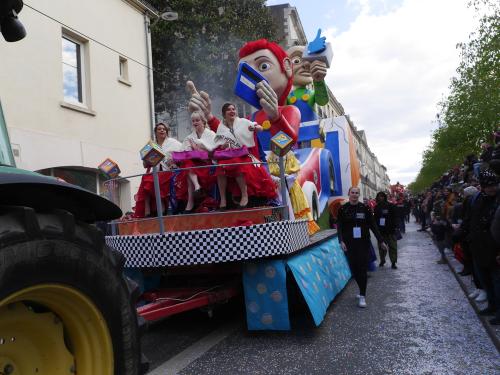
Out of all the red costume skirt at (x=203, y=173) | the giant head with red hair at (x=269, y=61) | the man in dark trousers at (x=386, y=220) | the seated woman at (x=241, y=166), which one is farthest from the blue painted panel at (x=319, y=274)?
the man in dark trousers at (x=386, y=220)

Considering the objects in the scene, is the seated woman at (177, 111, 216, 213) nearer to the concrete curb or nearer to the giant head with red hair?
the giant head with red hair

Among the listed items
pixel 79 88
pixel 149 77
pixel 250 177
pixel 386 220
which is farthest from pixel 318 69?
pixel 149 77

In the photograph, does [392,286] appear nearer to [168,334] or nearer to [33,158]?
[168,334]

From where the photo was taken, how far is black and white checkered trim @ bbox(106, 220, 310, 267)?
4.13 m

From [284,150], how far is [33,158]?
5951 millimetres

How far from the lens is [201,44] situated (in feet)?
58.3

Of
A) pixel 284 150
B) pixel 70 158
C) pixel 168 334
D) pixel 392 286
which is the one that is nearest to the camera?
pixel 284 150

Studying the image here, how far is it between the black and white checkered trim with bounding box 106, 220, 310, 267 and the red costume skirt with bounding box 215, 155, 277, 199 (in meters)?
0.84

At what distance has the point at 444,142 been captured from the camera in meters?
27.0

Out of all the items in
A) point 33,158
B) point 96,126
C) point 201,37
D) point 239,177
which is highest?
point 201,37

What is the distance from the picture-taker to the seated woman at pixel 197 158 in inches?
203

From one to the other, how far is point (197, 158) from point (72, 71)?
6203 millimetres

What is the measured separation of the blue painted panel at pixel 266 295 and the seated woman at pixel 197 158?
4.26 ft

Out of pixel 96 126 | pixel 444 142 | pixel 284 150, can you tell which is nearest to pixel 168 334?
pixel 284 150
